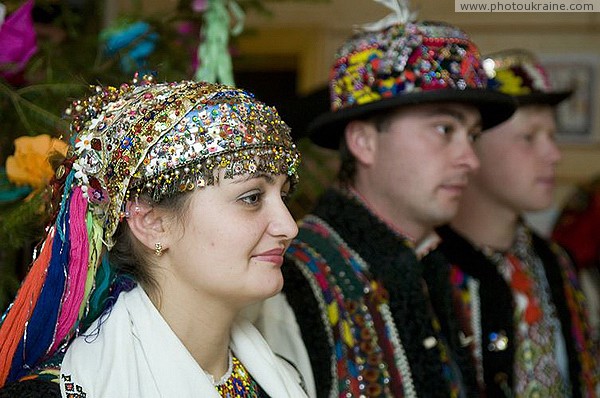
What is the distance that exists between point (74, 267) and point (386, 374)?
806 millimetres

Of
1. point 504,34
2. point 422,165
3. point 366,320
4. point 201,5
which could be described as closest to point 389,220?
point 422,165

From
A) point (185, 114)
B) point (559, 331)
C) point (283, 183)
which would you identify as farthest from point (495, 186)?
point (185, 114)

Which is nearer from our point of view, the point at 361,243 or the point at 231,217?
the point at 231,217

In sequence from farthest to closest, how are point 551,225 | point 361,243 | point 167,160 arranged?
point 551,225 < point 361,243 < point 167,160

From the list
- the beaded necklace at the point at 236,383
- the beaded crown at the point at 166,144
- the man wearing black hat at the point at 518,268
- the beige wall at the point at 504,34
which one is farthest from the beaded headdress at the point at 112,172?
the beige wall at the point at 504,34

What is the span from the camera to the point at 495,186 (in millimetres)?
2830

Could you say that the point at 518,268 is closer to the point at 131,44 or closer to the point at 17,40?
the point at 131,44

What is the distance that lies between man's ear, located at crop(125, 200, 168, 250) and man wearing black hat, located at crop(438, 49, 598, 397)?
3.89ft

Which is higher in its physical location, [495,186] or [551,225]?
[495,186]

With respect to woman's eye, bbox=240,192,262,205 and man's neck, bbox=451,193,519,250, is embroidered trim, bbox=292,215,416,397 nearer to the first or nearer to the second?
woman's eye, bbox=240,192,262,205

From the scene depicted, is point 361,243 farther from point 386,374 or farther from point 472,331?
point 472,331

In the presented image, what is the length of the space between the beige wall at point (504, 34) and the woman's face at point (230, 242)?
232 cm

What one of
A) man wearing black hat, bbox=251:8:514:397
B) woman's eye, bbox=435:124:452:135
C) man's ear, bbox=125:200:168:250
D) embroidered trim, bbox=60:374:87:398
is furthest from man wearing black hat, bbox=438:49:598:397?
embroidered trim, bbox=60:374:87:398

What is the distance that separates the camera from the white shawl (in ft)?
4.90
